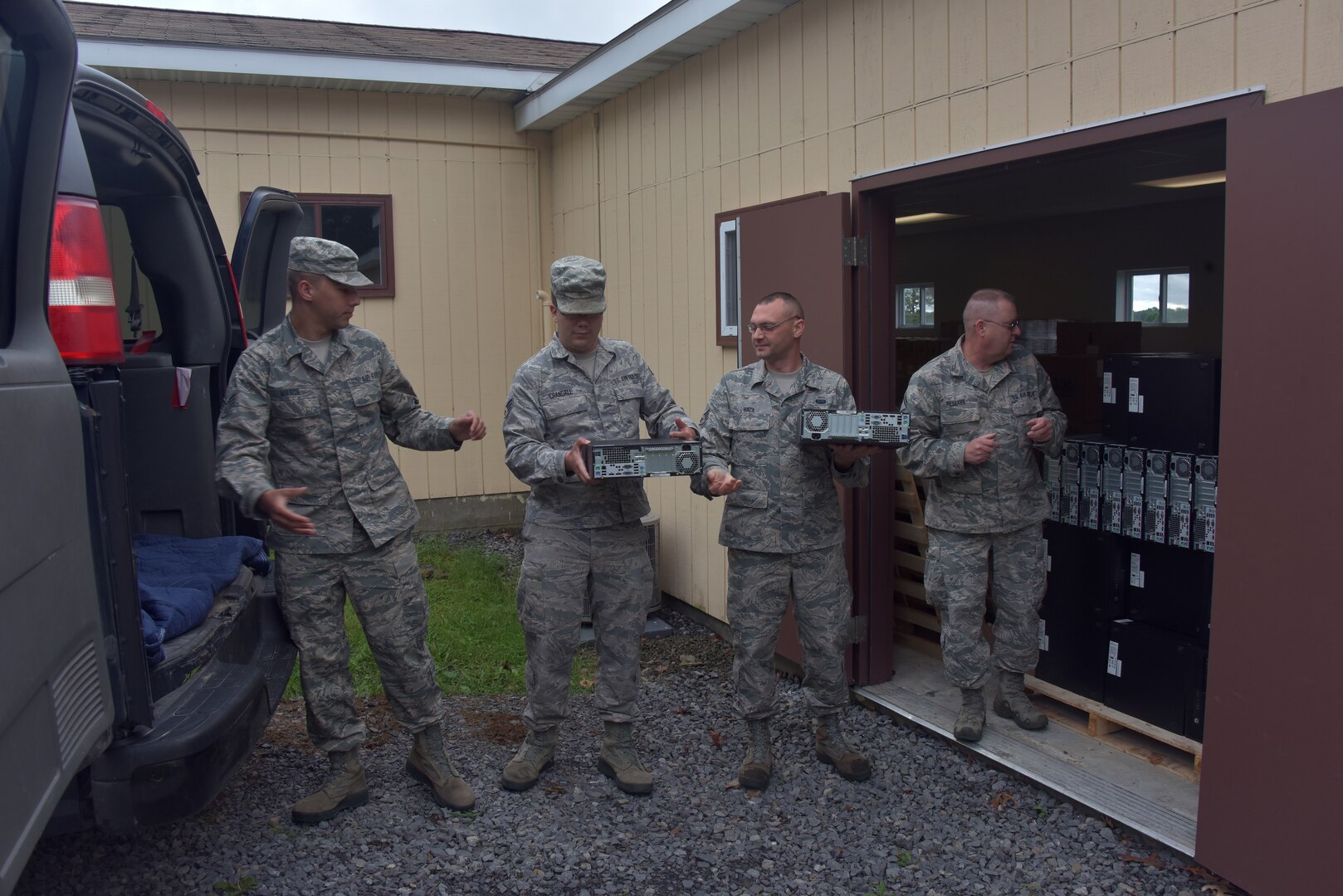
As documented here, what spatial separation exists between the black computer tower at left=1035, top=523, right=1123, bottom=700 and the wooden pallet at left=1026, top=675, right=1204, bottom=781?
3.6 inches

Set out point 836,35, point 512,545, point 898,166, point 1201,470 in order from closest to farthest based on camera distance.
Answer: point 1201,470
point 898,166
point 836,35
point 512,545

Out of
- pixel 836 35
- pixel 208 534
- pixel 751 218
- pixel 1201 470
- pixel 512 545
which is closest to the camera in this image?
pixel 208 534

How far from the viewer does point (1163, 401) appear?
4.11 metres

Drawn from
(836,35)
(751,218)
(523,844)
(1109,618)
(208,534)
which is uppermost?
(836,35)

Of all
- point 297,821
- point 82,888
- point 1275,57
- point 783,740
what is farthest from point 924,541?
point 82,888

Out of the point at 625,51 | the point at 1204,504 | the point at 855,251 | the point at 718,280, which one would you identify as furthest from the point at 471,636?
the point at 1204,504

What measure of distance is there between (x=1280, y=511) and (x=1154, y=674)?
1.46 meters

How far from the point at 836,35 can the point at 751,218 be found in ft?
→ 3.01

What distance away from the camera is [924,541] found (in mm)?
5082

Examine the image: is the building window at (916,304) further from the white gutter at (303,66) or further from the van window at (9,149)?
the van window at (9,149)

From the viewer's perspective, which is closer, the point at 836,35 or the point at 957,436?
the point at 957,436

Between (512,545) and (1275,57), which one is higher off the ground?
(1275,57)

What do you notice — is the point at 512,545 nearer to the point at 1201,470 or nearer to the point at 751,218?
the point at 751,218

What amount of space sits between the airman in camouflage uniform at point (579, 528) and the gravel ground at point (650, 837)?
27cm
